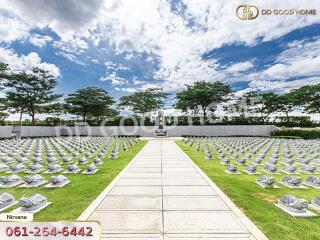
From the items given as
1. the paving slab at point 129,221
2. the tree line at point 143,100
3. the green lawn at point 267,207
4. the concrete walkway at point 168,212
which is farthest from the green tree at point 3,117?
the paving slab at point 129,221

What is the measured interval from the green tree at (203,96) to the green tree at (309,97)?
1412 cm

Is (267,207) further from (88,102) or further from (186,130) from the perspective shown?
(88,102)

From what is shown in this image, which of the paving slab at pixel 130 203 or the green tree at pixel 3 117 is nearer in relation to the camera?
the paving slab at pixel 130 203

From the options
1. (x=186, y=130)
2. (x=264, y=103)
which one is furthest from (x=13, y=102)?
(x=264, y=103)

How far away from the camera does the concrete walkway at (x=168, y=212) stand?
4.95m

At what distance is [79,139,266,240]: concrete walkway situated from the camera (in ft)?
16.3

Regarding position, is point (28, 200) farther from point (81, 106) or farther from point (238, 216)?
point (81, 106)

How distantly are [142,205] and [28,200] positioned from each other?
3.03 m

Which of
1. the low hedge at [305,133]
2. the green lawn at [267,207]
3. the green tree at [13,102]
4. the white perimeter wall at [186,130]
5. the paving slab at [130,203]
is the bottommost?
the green lawn at [267,207]

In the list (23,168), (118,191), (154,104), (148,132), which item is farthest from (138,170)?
(154,104)

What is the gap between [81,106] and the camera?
2057 inches

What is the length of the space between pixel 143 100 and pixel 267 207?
48.8 meters

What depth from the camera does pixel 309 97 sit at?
49000mm

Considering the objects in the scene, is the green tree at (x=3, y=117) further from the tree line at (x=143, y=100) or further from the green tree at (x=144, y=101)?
the green tree at (x=144, y=101)
